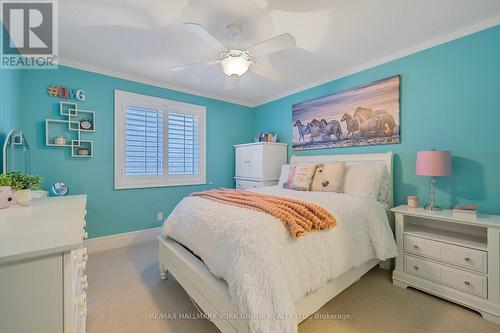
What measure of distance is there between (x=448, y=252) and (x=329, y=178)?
4.08ft

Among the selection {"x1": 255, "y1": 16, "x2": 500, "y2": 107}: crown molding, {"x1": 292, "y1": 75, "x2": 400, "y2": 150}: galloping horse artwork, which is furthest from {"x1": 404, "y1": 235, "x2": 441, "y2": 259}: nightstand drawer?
{"x1": 255, "y1": 16, "x2": 500, "y2": 107}: crown molding

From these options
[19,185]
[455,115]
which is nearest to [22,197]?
[19,185]

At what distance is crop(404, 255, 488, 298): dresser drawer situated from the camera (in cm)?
172

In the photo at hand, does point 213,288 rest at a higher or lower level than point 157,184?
lower

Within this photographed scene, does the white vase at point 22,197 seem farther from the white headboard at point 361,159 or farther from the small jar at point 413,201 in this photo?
the small jar at point 413,201

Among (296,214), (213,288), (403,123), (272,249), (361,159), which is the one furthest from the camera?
(361,159)

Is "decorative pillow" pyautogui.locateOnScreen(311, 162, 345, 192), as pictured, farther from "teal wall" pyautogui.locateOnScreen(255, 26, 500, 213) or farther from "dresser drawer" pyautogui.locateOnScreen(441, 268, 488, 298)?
"dresser drawer" pyautogui.locateOnScreen(441, 268, 488, 298)

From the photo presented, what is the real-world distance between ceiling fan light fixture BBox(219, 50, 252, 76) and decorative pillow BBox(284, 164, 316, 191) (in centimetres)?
150

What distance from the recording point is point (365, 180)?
2.49 metres

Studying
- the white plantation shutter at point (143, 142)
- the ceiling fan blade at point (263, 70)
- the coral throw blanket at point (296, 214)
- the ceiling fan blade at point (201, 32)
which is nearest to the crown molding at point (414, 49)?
the ceiling fan blade at point (263, 70)

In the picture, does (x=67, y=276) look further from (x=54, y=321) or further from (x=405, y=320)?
(x=405, y=320)

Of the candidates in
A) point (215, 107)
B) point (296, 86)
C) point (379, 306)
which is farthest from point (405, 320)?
point (215, 107)

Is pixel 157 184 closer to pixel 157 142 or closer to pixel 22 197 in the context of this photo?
pixel 157 142

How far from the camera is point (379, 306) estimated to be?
1.83m
